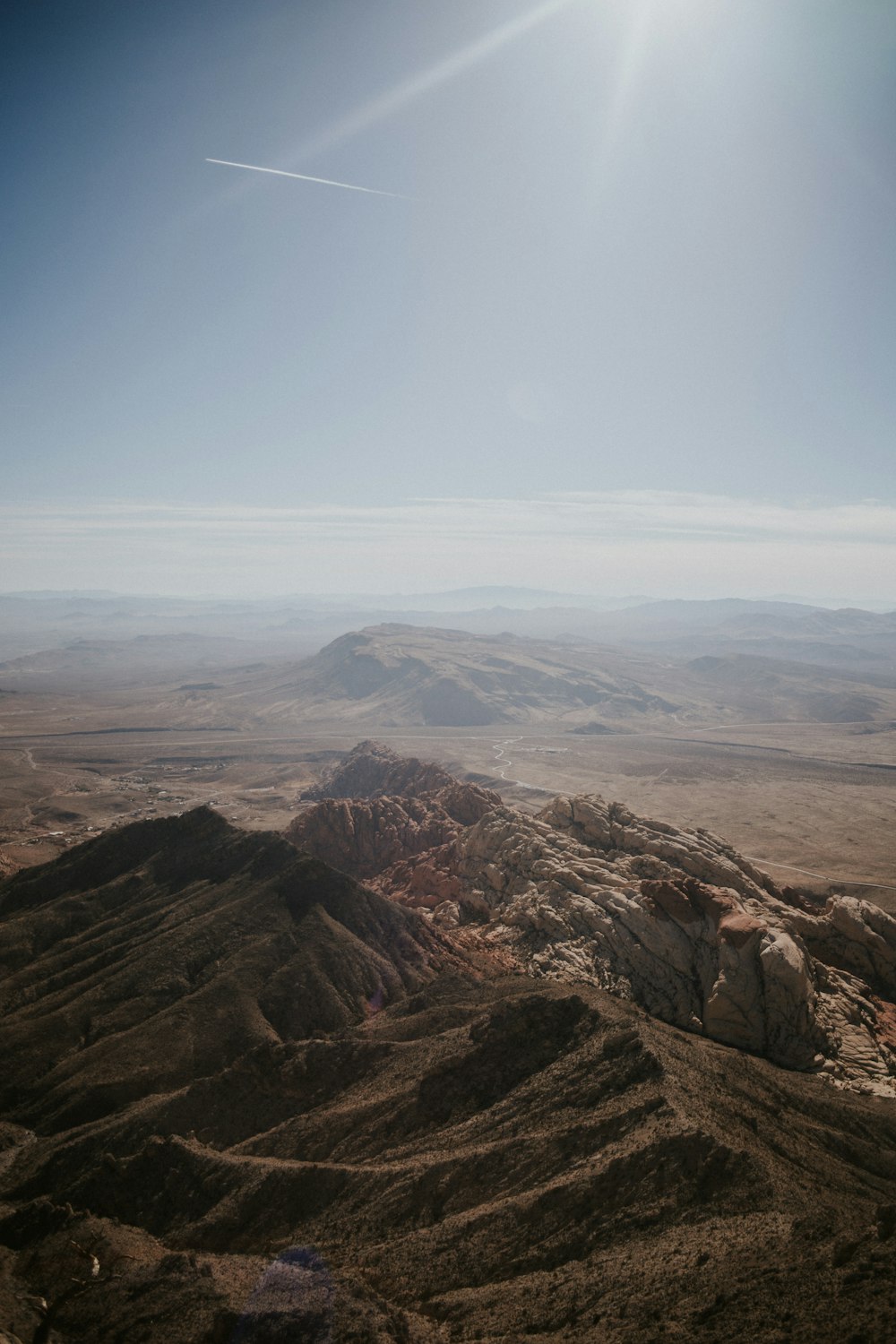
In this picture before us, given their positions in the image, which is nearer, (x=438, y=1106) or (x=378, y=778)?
(x=438, y=1106)

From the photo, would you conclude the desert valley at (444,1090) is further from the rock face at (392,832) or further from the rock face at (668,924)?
the rock face at (392,832)

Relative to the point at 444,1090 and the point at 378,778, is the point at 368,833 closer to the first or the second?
the point at 444,1090

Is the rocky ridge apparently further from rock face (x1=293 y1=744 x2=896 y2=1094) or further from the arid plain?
the arid plain

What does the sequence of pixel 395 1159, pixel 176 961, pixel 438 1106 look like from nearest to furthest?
pixel 395 1159
pixel 438 1106
pixel 176 961

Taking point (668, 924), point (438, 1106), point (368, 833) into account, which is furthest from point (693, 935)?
point (368, 833)

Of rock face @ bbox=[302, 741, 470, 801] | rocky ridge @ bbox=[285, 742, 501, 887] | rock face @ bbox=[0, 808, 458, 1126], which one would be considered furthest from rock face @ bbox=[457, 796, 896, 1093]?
rock face @ bbox=[302, 741, 470, 801]

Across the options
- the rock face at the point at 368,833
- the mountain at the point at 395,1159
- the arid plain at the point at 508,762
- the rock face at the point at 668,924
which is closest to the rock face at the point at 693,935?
the rock face at the point at 668,924
